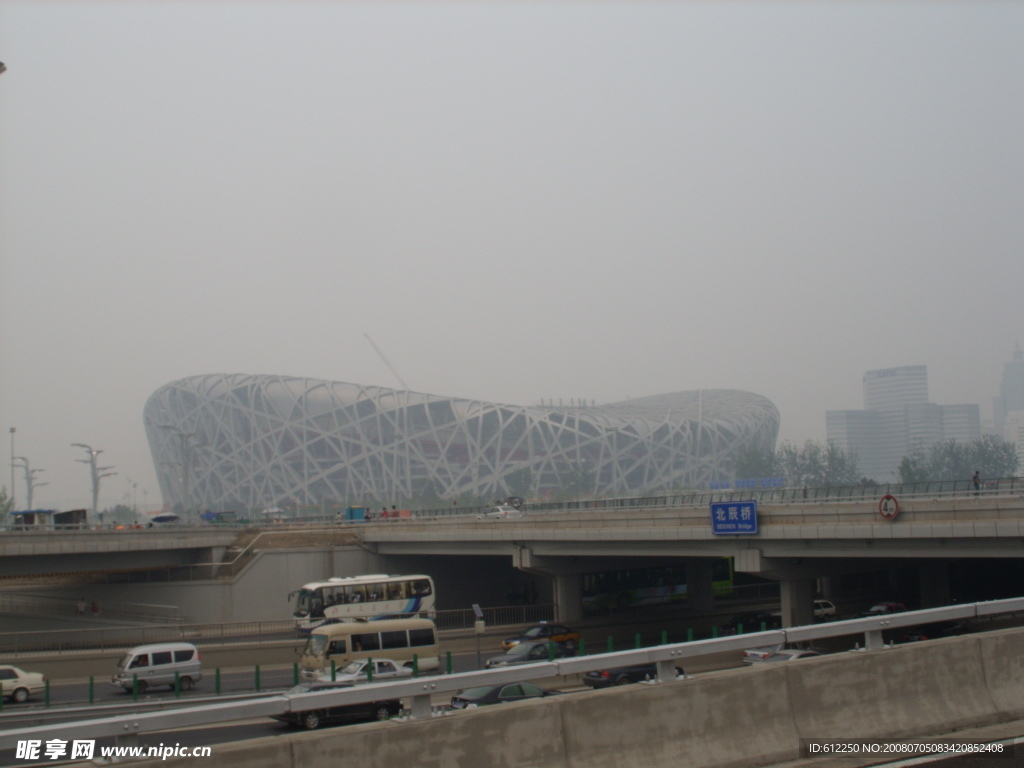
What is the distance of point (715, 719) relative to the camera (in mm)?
7699

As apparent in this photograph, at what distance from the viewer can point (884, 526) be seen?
29141mm

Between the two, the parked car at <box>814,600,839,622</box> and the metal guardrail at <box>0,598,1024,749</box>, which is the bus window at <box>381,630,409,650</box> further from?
the metal guardrail at <box>0,598,1024,749</box>

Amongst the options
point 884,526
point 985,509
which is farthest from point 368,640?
point 985,509

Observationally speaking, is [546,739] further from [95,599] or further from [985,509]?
[95,599]

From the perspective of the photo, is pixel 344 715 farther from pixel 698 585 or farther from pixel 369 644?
pixel 698 585

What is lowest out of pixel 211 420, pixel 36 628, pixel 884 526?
pixel 36 628

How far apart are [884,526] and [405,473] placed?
118 meters

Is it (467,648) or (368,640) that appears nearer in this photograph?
(368,640)

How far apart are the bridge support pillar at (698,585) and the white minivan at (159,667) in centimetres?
2770

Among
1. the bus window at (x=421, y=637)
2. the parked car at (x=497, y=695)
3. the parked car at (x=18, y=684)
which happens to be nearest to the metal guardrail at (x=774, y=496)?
the bus window at (x=421, y=637)

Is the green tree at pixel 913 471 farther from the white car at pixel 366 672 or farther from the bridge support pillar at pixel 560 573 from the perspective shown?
the white car at pixel 366 672

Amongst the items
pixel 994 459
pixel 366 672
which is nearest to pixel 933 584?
pixel 366 672

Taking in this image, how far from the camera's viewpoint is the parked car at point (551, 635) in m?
36.2

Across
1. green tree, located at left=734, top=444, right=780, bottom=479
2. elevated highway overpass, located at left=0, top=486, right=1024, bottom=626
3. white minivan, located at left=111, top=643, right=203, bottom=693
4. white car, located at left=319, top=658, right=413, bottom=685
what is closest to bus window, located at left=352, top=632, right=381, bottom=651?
white car, located at left=319, top=658, right=413, bottom=685
